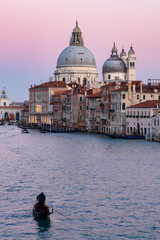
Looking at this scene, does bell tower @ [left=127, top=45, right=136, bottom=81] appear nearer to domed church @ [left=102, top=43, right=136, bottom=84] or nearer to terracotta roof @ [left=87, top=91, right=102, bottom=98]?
domed church @ [left=102, top=43, right=136, bottom=84]

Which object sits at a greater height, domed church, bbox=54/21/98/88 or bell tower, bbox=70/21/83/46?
bell tower, bbox=70/21/83/46

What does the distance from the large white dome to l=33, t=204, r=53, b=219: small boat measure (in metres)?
128

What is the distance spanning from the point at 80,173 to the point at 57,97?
79198 millimetres

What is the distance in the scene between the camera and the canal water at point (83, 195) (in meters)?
20.3

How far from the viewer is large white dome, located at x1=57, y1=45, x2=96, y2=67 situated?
5886 inches

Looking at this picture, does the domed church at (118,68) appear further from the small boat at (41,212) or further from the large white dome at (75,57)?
the small boat at (41,212)

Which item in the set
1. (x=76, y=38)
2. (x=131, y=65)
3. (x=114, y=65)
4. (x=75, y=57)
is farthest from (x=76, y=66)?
(x=131, y=65)

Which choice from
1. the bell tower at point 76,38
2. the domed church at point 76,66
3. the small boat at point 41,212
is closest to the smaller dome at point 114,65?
the domed church at point 76,66

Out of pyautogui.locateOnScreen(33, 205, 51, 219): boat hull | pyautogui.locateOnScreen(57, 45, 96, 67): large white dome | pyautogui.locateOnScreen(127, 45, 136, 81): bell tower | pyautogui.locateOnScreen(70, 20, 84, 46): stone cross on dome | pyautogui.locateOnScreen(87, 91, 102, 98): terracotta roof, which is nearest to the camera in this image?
pyautogui.locateOnScreen(33, 205, 51, 219): boat hull

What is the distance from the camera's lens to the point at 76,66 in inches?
5891

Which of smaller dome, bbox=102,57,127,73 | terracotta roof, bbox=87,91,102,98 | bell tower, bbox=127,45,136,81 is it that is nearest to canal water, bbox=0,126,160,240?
terracotta roof, bbox=87,91,102,98

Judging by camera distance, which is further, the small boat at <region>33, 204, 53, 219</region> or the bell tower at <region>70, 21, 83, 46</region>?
the bell tower at <region>70, 21, 83, 46</region>

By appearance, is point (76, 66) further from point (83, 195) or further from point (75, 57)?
point (83, 195)

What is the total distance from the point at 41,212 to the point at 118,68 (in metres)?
114
